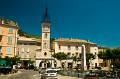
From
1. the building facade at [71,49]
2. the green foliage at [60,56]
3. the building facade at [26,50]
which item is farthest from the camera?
the building facade at [71,49]

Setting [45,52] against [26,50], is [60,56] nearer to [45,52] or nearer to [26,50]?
[45,52]

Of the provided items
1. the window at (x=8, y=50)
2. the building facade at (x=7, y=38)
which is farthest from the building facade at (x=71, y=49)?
the window at (x=8, y=50)

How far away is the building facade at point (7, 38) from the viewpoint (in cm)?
8338

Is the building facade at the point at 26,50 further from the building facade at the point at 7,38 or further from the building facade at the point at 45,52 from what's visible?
the building facade at the point at 7,38

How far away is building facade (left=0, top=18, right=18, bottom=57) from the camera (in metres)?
83.4

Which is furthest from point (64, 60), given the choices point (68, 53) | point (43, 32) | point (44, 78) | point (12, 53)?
point (44, 78)

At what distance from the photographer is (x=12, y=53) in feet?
282

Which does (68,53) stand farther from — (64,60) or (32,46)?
(32,46)

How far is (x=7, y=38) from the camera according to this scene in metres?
84.4

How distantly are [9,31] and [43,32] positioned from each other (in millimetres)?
22553

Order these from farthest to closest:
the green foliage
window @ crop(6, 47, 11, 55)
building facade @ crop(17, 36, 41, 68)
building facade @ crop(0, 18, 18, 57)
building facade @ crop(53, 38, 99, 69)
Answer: building facade @ crop(53, 38, 99, 69) < building facade @ crop(17, 36, 41, 68) < the green foliage < window @ crop(6, 47, 11, 55) < building facade @ crop(0, 18, 18, 57)

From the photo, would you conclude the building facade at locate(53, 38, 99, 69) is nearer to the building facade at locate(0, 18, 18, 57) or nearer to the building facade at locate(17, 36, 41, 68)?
the building facade at locate(17, 36, 41, 68)


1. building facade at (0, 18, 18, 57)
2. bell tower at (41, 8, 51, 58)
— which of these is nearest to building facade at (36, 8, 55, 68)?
bell tower at (41, 8, 51, 58)

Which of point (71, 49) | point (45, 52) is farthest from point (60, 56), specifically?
point (71, 49)
